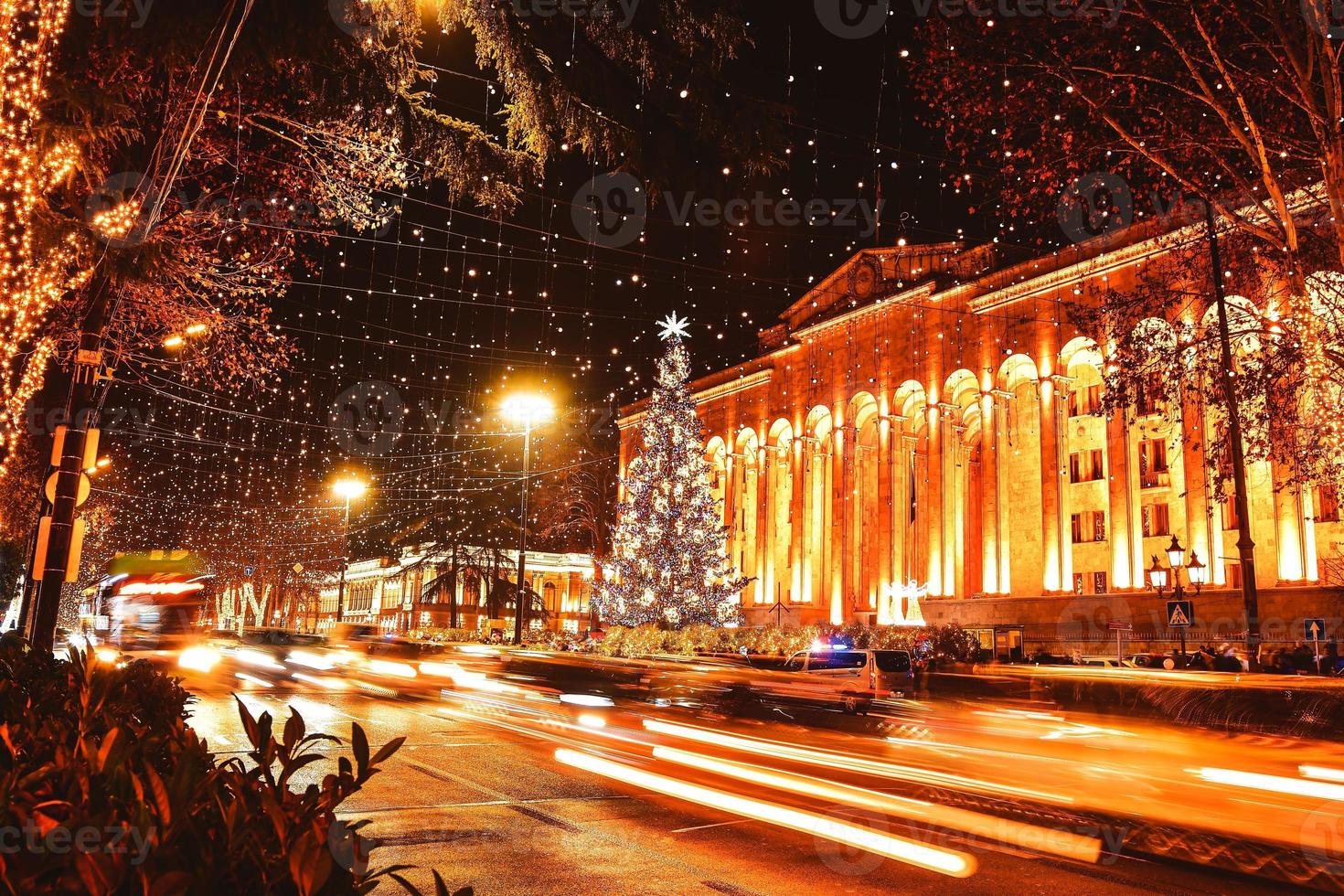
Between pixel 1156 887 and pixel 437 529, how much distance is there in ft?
180

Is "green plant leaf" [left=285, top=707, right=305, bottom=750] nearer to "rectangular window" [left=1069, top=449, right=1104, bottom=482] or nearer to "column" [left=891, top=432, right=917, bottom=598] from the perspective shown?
"rectangular window" [left=1069, top=449, right=1104, bottom=482]

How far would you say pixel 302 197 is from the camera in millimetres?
13727

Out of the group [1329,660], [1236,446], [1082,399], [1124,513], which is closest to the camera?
[1236,446]

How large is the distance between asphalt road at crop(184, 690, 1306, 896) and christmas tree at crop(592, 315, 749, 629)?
31.3 metres

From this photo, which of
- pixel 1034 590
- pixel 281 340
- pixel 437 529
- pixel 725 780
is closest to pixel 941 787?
pixel 725 780

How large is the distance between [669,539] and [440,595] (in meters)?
25.5

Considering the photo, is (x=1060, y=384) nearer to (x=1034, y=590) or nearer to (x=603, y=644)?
(x=1034, y=590)

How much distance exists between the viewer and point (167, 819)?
2.47 m

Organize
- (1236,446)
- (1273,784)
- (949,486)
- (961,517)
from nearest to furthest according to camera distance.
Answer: (1273,784) → (1236,446) → (961,517) → (949,486)

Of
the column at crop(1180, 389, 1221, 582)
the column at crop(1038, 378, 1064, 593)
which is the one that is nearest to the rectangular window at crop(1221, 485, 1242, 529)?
the column at crop(1180, 389, 1221, 582)

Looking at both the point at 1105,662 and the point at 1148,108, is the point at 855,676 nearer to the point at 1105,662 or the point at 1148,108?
the point at 1148,108

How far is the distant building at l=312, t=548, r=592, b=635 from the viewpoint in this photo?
65.2 meters

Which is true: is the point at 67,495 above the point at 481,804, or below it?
above

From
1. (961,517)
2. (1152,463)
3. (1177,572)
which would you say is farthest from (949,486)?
(1177,572)
